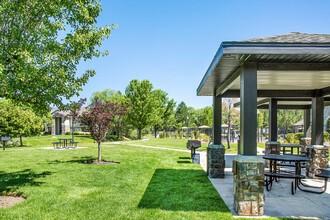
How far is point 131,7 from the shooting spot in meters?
10.4

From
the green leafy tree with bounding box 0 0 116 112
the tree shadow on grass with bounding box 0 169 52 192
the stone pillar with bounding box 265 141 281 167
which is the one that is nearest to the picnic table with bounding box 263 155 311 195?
the stone pillar with bounding box 265 141 281 167

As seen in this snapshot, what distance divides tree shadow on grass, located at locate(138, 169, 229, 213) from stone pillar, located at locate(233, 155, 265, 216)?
15.1 inches

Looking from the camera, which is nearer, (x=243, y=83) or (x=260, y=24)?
(x=243, y=83)

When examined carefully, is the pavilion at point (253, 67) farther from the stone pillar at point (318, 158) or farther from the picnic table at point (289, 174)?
the stone pillar at point (318, 158)

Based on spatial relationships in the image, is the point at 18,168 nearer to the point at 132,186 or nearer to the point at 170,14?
the point at 132,186

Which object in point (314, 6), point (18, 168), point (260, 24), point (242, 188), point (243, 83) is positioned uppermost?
point (314, 6)

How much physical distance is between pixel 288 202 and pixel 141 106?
2657 centimetres

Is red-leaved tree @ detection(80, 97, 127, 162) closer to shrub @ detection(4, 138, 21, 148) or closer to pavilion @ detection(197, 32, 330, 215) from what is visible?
pavilion @ detection(197, 32, 330, 215)

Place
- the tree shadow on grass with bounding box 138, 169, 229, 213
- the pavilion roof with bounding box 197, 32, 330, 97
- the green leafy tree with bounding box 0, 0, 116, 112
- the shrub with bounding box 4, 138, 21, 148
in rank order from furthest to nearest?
1. the shrub with bounding box 4, 138, 21, 148
2. the green leafy tree with bounding box 0, 0, 116, 112
3. the tree shadow on grass with bounding box 138, 169, 229, 213
4. the pavilion roof with bounding box 197, 32, 330, 97

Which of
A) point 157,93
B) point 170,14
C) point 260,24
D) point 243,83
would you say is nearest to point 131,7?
point 170,14

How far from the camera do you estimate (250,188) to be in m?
4.03

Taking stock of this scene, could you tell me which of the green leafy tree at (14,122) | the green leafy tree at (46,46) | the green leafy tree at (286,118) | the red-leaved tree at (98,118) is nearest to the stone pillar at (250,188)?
the green leafy tree at (46,46)

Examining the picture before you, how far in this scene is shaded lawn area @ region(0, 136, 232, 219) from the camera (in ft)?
13.5

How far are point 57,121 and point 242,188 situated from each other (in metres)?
44.0
